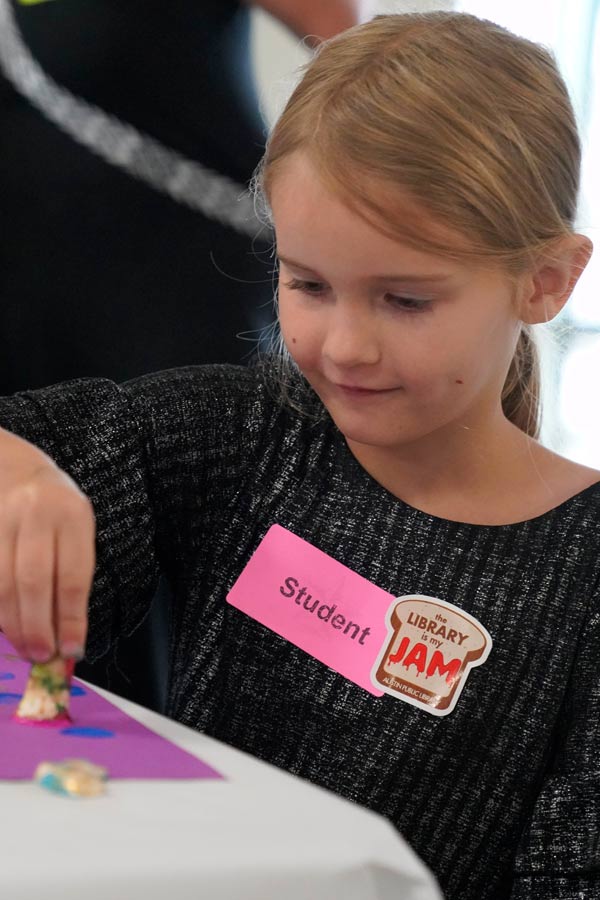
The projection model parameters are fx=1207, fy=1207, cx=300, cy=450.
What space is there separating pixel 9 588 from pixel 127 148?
0.69 meters

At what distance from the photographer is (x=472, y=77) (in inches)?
36.6

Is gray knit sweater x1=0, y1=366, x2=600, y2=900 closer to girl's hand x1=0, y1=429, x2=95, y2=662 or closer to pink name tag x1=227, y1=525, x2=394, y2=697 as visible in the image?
pink name tag x1=227, y1=525, x2=394, y2=697

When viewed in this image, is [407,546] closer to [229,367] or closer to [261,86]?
[229,367]

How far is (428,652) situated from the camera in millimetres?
972

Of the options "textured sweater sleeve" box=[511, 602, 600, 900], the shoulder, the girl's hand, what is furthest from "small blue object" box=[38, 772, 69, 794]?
the shoulder


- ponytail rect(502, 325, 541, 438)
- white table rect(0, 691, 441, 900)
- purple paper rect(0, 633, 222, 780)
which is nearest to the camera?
white table rect(0, 691, 441, 900)

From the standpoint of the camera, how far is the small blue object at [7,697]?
660 millimetres

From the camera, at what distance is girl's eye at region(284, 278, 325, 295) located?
35.9 inches

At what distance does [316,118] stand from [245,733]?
1.62 ft

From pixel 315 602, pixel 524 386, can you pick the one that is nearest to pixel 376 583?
pixel 315 602

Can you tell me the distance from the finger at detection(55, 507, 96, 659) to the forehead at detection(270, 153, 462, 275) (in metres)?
0.31

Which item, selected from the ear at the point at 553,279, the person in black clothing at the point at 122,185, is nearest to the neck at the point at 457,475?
the ear at the point at 553,279

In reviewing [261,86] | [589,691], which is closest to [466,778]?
[589,691]

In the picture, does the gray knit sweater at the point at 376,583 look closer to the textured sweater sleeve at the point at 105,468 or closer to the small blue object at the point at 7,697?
the textured sweater sleeve at the point at 105,468
